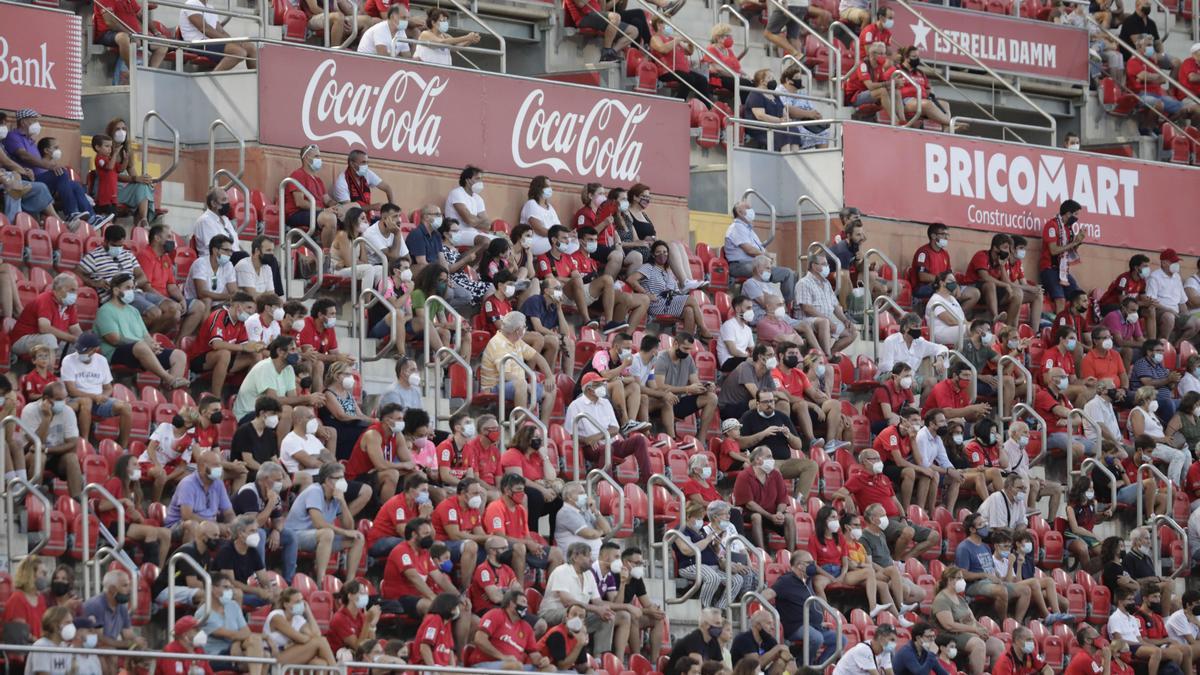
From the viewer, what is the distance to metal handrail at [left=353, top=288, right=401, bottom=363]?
21391 mm

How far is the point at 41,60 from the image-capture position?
2234cm

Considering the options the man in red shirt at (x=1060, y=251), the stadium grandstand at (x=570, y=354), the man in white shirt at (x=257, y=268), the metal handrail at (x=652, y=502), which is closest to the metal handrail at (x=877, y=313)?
the stadium grandstand at (x=570, y=354)

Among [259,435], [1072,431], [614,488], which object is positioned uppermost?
[259,435]

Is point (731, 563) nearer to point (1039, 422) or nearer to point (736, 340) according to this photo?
point (736, 340)

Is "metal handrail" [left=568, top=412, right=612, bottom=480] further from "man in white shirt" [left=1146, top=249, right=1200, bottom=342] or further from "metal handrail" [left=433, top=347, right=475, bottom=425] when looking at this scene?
"man in white shirt" [left=1146, top=249, right=1200, bottom=342]

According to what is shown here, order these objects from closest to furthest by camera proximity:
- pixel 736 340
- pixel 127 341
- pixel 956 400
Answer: pixel 127 341
pixel 736 340
pixel 956 400

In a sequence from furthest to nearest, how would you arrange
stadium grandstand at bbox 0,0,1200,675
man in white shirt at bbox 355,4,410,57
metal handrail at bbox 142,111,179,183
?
1. man in white shirt at bbox 355,4,410,57
2. metal handrail at bbox 142,111,179,183
3. stadium grandstand at bbox 0,0,1200,675

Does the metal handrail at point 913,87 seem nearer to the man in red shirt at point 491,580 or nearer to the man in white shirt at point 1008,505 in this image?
the man in white shirt at point 1008,505

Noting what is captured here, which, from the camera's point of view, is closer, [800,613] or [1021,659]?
[800,613]

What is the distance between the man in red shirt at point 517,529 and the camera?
19.4m

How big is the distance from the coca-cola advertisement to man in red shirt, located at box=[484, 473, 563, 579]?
16.5 ft

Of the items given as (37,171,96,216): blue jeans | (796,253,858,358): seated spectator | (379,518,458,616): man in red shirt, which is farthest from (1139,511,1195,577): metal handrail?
(37,171,96,216): blue jeans

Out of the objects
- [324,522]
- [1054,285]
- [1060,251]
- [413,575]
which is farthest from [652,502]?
[1060,251]

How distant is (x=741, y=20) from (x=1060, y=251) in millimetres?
4119
